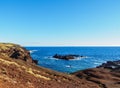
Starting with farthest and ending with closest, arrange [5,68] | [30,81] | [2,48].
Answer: [2,48] < [5,68] < [30,81]

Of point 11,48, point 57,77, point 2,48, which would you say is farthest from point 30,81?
point 11,48

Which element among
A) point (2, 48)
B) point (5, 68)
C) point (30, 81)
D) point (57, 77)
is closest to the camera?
point (30, 81)

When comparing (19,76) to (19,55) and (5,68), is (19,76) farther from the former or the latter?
(19,55)

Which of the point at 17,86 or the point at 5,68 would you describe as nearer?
the point at 17,86

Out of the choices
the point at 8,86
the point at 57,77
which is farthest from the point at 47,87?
the point at 57,77

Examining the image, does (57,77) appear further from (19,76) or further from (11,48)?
(11,48)

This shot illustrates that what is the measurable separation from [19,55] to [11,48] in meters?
4.10

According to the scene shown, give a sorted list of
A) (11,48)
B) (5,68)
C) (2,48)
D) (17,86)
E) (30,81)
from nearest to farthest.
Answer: (17,86) < (30,81) < (5,68) < (2,48) < (11,48)

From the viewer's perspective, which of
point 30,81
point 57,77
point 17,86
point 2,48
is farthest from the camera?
point 2,48

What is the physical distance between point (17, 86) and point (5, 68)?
5.26 metres

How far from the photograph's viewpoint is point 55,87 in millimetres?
23406

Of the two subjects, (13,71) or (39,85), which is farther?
(13,71)

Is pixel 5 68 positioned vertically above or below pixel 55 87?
above

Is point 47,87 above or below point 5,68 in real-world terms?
below
